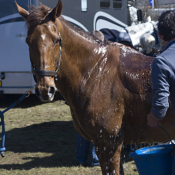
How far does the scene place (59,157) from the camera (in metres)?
5.13

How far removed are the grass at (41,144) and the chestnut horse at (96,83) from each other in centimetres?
163

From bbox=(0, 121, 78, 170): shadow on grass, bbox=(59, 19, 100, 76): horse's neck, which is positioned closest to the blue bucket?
bbox=(59, 19, 100, 76): horse's neck

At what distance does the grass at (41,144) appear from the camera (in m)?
4.64

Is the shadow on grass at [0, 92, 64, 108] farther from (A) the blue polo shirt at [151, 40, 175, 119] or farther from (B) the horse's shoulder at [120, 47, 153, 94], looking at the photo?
(A) the blue polo shirt at [151, 40, 175, 119]

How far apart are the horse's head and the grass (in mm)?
2024

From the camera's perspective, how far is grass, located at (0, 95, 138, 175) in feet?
15.2

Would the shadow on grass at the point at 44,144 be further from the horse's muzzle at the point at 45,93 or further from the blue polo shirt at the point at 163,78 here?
the blue polo shirt at the point at 163,78

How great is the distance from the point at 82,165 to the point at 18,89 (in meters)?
4.50

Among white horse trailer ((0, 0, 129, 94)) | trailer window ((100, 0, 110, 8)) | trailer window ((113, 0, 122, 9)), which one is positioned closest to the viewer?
white horse trailer ((0, 0, 129, 94))

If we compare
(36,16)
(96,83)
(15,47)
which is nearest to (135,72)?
(96,83)

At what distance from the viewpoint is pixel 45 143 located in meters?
5.85

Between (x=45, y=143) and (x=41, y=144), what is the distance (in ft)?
0.27

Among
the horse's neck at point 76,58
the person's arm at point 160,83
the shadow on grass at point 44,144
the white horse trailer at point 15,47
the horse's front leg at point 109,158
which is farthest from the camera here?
the white horse trailer at point 15,47

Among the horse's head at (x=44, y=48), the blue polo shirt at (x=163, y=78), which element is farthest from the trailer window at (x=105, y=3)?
the blue polo shirt at (x=163, y=78)
